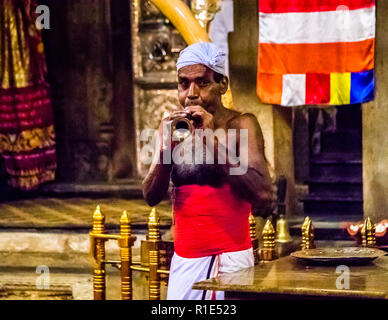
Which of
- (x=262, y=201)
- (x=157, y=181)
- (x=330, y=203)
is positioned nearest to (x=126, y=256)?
(x=157, y=181)

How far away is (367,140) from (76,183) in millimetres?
4523

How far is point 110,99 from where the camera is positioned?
39.9ft

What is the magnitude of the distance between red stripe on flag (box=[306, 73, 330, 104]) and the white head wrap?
13.1 ft

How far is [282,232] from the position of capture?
8.77 meters

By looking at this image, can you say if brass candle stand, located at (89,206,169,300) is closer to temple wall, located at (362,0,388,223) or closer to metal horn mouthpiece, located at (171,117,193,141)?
metal horn mouthpiece, located at (171,117,193,141)

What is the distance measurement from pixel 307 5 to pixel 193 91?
426 cm

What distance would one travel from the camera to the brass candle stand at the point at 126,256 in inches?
264

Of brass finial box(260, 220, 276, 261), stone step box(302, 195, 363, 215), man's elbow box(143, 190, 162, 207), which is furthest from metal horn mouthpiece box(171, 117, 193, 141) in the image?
stone step box(302, 195, 363, 215)

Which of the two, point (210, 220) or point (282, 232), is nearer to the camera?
point (210, 220)

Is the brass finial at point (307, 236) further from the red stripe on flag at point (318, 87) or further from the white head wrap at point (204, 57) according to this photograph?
the red stripe on flag at point (318, 87)

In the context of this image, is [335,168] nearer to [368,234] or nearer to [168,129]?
[368,234]
